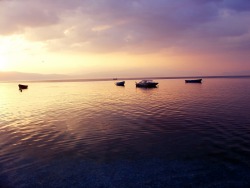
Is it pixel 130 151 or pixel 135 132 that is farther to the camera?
pixel 135 132

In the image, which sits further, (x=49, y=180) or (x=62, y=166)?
(x=62, y=166)

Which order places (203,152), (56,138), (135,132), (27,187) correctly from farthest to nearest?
(135,132)
(56,138)
(203,152)
(27,187)

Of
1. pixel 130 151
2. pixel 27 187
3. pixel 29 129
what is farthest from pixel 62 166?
pixel 29 129

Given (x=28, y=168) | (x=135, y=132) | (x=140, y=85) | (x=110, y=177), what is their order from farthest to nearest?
(x=140, y=85) → (x=135, y=132) → (x=28, y=168) → (x=110, y=177)

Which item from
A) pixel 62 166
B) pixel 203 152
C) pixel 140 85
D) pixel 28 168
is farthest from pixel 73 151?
pixel 140 85

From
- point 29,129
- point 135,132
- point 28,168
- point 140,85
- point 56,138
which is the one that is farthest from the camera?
point 140,85

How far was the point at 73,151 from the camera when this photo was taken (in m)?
17.8

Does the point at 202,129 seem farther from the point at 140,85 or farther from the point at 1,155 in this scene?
the point at 140,85

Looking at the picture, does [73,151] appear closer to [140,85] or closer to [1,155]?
[1,155]

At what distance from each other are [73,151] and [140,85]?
89.1 m

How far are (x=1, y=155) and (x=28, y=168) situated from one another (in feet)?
→ 14.2

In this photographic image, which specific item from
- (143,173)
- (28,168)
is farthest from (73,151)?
(143,173)

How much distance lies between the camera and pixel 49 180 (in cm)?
1302

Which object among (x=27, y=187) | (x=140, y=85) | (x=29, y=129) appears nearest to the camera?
(x=27, y=187)
